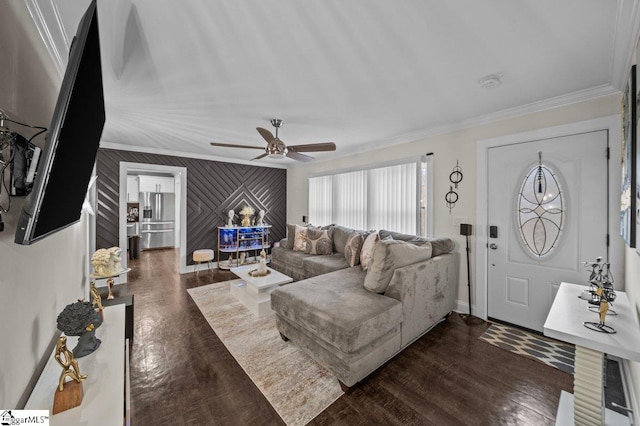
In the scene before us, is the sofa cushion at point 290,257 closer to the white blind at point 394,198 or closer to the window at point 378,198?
the window at point 378,198

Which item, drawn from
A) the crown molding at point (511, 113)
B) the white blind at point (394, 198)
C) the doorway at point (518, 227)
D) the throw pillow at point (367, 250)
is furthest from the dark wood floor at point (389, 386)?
the crown molding at point (511, 113)

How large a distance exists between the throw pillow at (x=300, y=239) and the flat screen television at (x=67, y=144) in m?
3.71

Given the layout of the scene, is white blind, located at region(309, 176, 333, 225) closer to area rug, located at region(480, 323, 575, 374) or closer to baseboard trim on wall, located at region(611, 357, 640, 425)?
area rug, located at region(480, 323, 575, 374)

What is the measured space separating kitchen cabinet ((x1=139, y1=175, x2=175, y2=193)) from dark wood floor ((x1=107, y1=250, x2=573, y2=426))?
6455 millimetres

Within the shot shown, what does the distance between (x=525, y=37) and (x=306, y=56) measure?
152cm

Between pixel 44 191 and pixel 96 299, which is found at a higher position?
pixel 44 191

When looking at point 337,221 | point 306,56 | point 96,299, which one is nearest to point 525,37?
point 306,56

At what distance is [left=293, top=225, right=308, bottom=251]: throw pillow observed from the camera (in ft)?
15.6

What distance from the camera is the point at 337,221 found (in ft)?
17.5

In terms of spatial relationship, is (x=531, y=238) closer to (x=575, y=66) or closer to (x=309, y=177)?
(x=575, y=66)

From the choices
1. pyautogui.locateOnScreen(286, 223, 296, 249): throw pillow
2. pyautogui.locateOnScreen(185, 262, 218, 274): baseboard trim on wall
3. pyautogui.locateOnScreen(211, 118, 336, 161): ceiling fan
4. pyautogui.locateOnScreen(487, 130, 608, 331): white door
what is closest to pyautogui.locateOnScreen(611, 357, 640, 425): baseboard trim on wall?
pyautogui.locateOnScreen(487, 130, 608, 331): white door

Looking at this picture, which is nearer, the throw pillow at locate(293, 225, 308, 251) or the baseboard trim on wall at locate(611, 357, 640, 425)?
the baseboard trim on wall at locate(611, 357, 640, 425)

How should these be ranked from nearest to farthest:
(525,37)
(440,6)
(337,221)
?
(440,6) < (525,37) < (337,221)

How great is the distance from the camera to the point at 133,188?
7.55 metres
